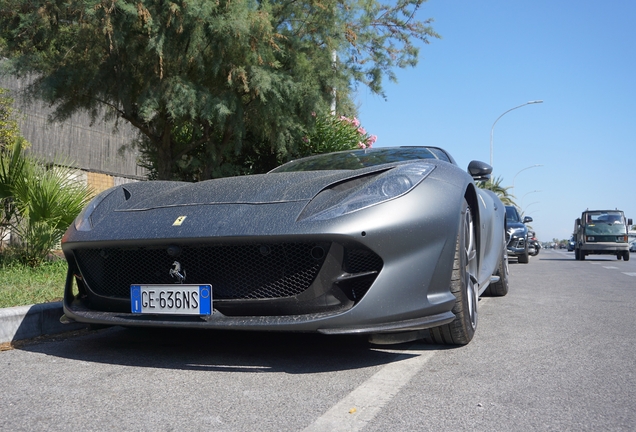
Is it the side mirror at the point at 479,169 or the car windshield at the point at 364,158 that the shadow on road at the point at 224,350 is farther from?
the side mirror at the point at 479,169

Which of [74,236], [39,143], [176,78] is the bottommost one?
[39,143]

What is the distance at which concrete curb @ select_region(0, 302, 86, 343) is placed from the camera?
3941 mm

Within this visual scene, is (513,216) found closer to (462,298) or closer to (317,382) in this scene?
(462,298)

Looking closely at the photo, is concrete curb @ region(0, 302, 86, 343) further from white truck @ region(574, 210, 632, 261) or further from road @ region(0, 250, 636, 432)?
white truck @ region(574, 210, 632, 261)

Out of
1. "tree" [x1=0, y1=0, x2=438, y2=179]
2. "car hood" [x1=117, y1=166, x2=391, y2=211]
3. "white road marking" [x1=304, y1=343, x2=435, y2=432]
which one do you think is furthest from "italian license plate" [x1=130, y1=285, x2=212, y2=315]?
"tree" [x1=0, y1=0, x2=438, y2=179]

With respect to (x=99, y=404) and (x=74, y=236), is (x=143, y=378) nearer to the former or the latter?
(x=99, y=404)

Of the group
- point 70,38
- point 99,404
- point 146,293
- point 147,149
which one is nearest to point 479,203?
point 146,293

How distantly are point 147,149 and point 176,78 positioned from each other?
2920 mm

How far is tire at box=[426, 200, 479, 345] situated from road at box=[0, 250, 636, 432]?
72 mm

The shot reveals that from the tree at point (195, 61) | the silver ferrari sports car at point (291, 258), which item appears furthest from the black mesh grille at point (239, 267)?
the tree at point (195, 61)

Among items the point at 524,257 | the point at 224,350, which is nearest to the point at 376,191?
the point at 224,350

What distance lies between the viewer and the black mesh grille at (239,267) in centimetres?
313

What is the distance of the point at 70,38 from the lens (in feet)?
27.4

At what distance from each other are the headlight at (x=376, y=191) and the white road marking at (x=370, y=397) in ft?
2.51
